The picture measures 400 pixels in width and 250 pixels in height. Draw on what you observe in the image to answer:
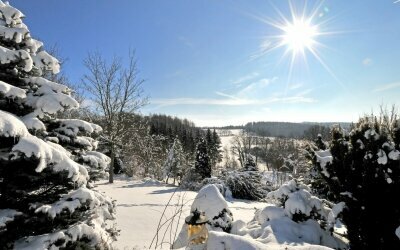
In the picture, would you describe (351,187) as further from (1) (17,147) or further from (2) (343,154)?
(1) (17,147)

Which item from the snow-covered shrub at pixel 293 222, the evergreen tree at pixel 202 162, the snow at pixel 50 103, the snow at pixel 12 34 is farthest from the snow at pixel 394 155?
the evergreen tree at pixel 202 162

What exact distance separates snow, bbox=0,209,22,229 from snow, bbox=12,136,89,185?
0.68 meters

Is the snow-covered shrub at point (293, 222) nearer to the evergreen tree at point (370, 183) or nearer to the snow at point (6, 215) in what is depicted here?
the evergreen tree at point (370, 183)

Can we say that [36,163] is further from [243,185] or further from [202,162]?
[202,162]

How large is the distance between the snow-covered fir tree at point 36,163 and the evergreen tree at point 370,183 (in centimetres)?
419

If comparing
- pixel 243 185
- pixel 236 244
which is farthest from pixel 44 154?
pixel 243 185

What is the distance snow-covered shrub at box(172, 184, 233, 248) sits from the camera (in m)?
5.83

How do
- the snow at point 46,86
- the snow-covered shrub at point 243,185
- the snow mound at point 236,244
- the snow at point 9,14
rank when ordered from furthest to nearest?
the snow-covered shrub at point 243,185 → the snow at point 9,14 → the snow at point 46,86 → the snow mound at point 236,244

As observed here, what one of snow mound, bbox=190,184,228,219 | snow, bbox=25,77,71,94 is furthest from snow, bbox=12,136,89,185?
snow mound, bbox=190,184,228,219

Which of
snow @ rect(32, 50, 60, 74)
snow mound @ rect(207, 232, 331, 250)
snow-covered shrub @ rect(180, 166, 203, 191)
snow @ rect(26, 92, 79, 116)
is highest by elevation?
snow @ rect(32, 50, 60, 74)

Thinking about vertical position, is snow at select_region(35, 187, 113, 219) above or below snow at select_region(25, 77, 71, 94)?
below

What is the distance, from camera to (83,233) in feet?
13.5

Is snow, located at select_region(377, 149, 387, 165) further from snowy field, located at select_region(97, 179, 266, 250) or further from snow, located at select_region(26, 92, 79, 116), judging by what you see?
snow, located at select_region(26, 92, 79, 116)

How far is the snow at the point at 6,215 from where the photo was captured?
352 centimetres
